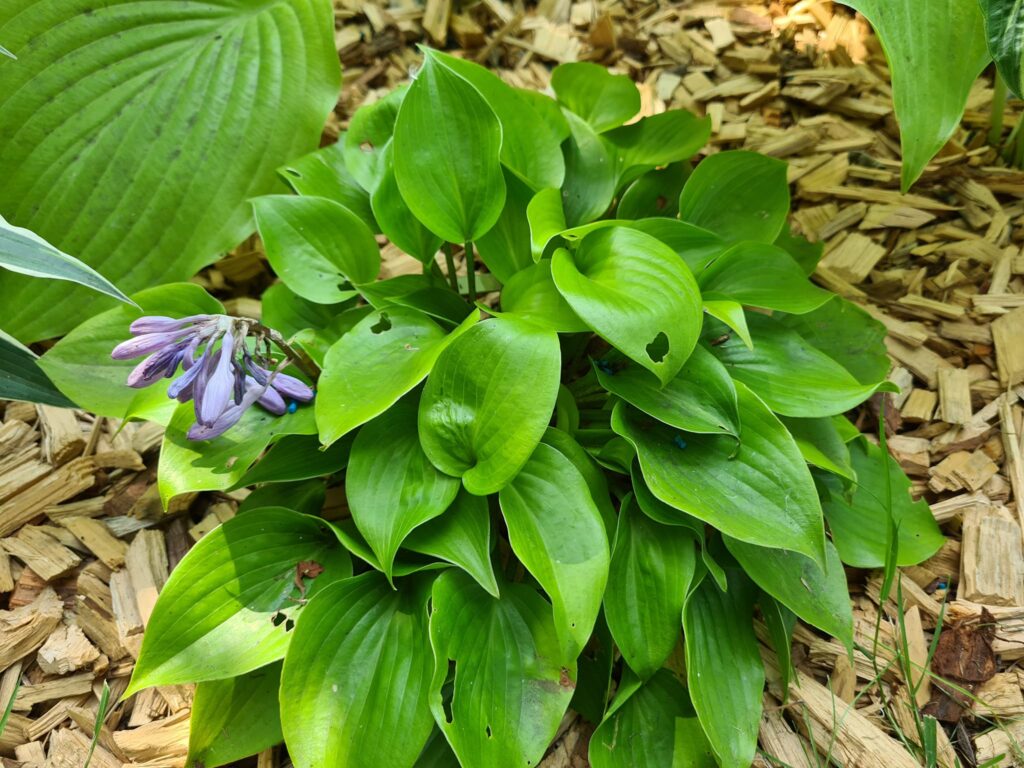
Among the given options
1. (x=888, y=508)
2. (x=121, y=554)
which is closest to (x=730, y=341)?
(x=888, y=508)

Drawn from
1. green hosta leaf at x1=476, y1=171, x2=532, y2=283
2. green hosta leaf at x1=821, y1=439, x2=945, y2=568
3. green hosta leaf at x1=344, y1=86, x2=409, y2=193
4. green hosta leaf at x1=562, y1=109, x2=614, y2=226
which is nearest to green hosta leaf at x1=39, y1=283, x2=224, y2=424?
green hosta leaf at x1=344, y1=86, x2=409, y2=193

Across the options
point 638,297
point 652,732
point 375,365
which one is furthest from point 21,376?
point 652,732

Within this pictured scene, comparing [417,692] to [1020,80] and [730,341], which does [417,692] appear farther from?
[1020,80]

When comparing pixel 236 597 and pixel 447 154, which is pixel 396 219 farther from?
pixel 236 597

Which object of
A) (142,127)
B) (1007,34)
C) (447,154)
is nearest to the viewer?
(1007,34)

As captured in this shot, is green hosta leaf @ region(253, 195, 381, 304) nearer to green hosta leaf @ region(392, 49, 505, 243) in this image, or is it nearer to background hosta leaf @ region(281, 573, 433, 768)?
green hosta leaf @ region(392, 49, 505, 243)

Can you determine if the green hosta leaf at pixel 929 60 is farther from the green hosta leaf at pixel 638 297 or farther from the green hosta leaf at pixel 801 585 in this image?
the green hosta leaf at pixel 801 585
